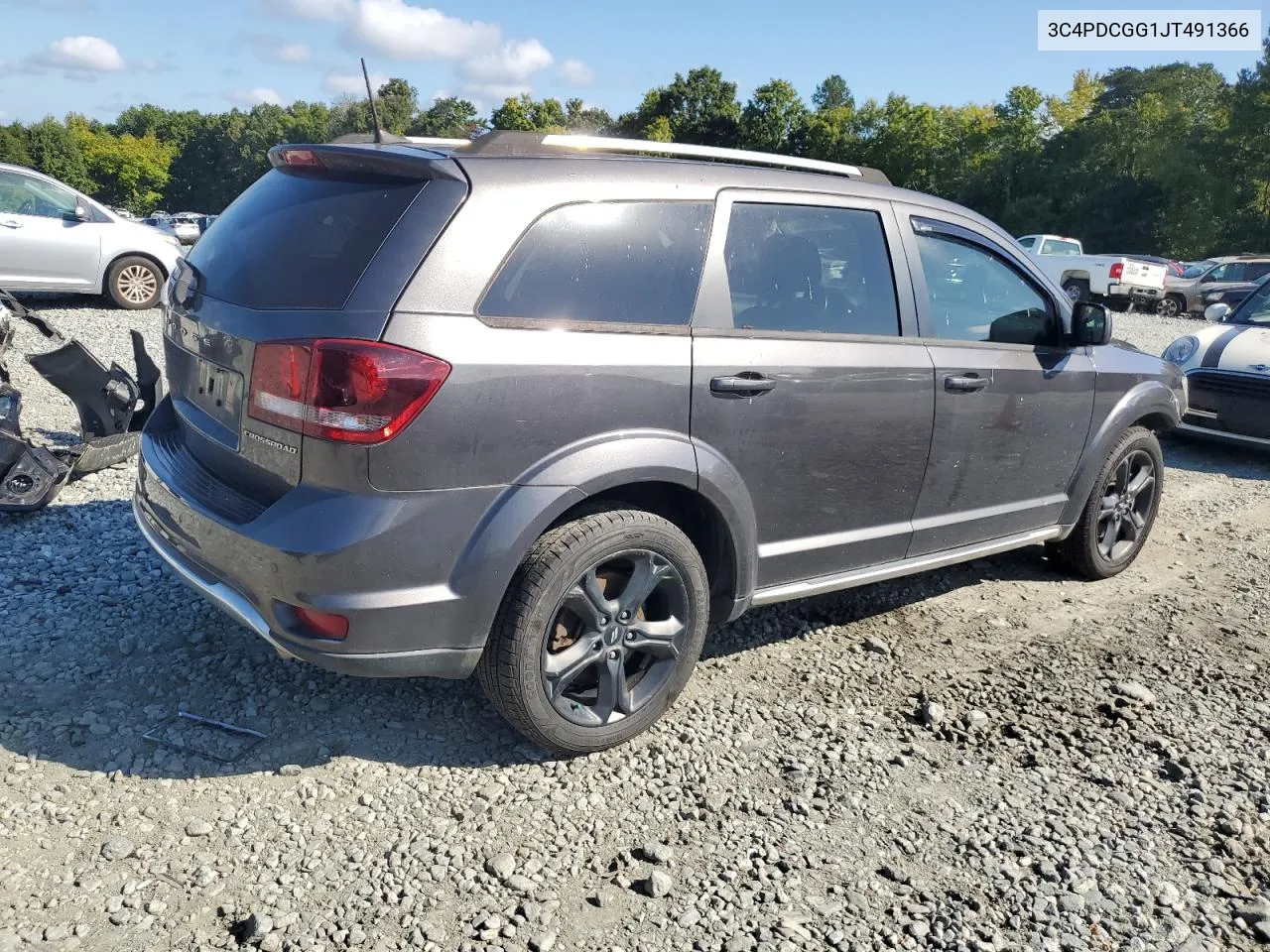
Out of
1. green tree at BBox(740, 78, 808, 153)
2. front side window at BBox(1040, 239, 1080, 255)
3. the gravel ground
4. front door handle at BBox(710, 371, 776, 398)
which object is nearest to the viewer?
the gravel ground

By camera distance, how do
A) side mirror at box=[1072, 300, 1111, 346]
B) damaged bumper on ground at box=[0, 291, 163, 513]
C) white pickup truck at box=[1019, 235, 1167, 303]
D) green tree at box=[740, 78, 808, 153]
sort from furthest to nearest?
green tree at box=[740, 78, 808, 153] < white pickup truck at box=[1019, 235, 1167, 303] < damaged bumper on ground at box=[0, 291, 163, 513] < side mirror at box=[1072, 300, 1111, 346]

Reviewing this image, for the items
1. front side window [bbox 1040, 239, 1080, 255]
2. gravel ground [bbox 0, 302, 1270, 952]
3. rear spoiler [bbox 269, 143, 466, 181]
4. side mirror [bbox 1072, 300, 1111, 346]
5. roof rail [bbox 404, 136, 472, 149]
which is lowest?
gravel ground [bbox 0, 302, 1270, 952]

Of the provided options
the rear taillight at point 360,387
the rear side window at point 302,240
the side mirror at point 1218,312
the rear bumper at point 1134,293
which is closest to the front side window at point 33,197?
the rear side window at point 302,240

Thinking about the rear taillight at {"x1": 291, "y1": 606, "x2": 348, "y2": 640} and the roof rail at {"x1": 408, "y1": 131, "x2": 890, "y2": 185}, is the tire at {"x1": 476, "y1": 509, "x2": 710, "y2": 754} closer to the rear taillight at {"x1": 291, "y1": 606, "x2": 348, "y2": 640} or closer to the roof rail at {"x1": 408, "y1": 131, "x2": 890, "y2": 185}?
the rear taillight at {"x1": 291, "y1": 606, "x2": 348, "y2": 640}

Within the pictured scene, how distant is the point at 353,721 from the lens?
3.40 metres

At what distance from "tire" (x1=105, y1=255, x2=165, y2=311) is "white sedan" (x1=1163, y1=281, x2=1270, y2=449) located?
447 inches

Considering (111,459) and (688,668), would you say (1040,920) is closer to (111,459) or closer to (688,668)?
(688,668)

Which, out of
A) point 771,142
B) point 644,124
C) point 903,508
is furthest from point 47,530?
point 644,124

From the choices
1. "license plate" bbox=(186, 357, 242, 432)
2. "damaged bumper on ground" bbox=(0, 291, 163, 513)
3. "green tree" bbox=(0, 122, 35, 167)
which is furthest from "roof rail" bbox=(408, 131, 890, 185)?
"green tree" bbox=(0, 122, 35, 167)

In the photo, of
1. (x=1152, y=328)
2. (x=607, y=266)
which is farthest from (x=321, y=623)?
(x=1152, y=328)

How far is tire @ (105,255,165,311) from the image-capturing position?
39.1ft

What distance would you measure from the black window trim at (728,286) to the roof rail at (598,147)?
0.17 metres

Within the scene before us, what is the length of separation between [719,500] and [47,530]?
3.45m

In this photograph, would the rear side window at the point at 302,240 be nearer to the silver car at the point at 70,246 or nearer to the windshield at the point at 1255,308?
the windshield at the point at 1255,308
